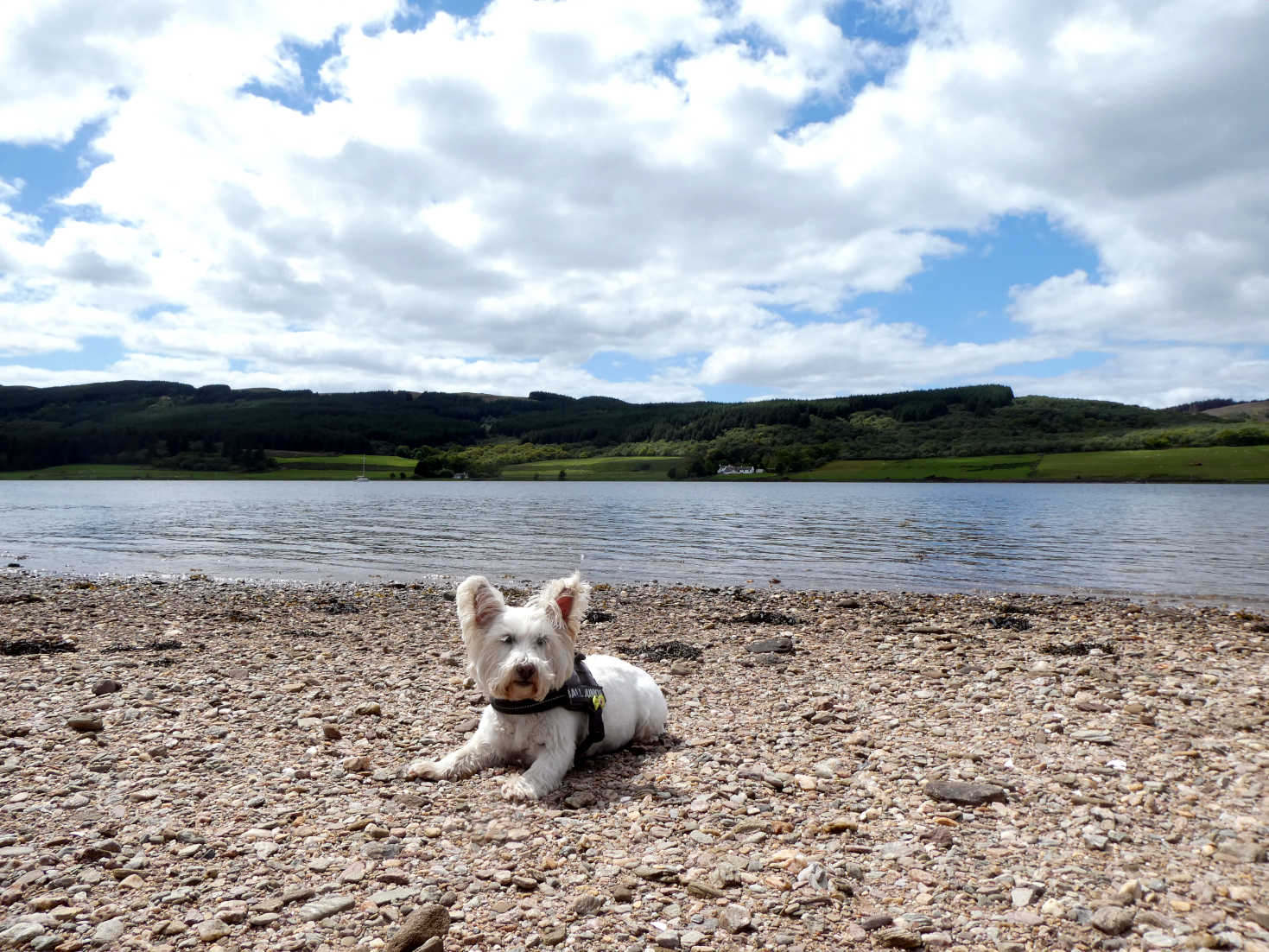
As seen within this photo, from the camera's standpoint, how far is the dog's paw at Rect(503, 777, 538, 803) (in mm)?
5836

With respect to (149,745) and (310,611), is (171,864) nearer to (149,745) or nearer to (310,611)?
(149,745)

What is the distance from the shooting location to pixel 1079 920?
3977mm

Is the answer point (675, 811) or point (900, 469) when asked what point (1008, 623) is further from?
point (900, 469)

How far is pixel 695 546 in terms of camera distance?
3538cm

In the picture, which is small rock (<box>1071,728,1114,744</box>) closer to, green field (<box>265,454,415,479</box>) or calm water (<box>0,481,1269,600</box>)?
calm water (<box>0,481,1269,600</box>)

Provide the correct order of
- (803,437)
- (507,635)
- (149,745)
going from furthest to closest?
1. (803,437)
2. (149,745)
3. (507,635)

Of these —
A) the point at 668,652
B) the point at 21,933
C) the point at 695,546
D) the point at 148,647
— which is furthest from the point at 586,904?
the point at 695,546

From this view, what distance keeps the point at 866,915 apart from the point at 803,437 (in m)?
190

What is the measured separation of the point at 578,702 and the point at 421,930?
2548 mm

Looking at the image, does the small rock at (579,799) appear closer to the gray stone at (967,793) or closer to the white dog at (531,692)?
the white dog at (531,692)

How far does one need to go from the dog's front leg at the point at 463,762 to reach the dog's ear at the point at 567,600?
4.35ft

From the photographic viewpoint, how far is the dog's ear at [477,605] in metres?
6.00

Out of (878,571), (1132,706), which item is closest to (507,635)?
(1132,706)

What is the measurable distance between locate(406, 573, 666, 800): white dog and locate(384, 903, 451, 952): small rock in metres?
1.80
